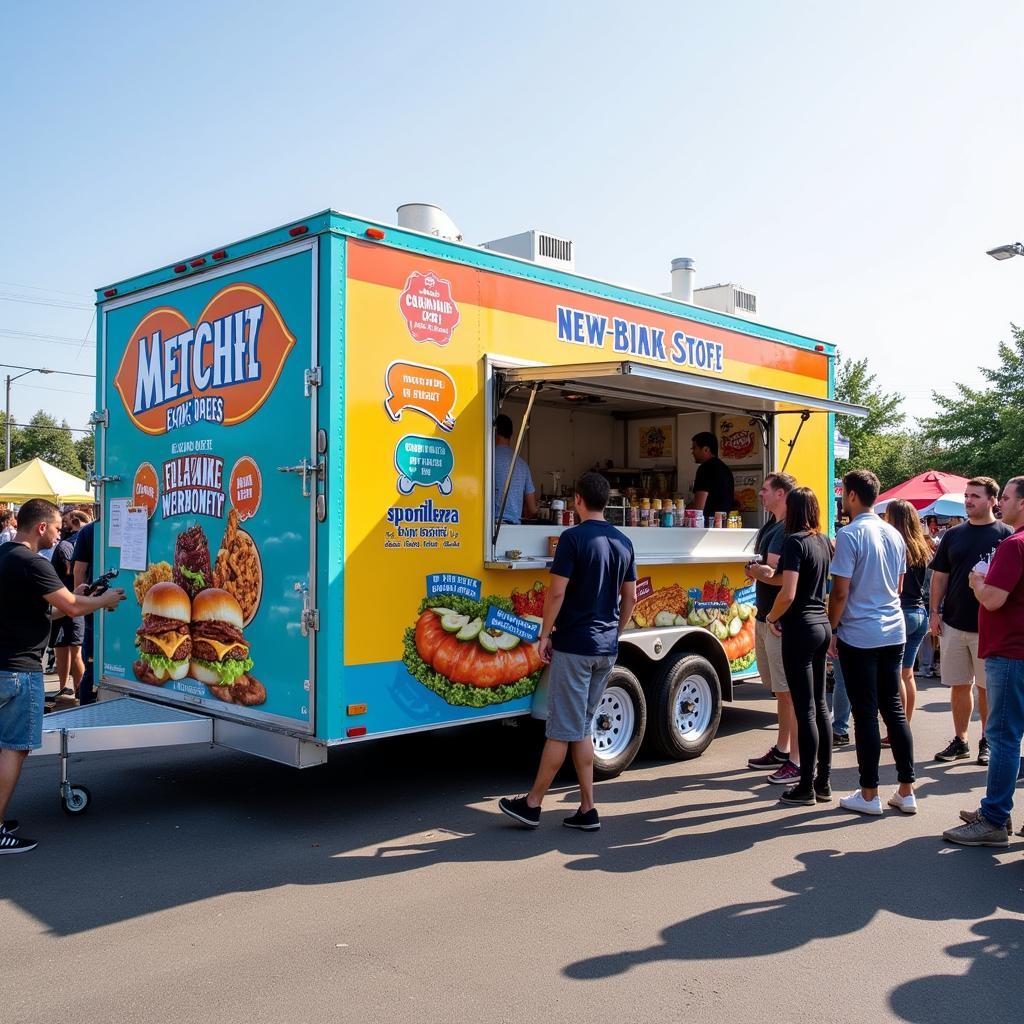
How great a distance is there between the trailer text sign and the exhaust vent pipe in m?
3.98

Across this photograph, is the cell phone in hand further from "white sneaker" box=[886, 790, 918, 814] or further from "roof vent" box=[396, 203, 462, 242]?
"white sneaker" box=[886, 790, 918, 814]

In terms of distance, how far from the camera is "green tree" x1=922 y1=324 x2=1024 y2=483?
29.8 m

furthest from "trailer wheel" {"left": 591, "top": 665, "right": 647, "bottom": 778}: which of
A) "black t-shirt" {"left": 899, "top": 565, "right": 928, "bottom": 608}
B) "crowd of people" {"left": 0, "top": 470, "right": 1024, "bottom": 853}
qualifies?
"black t-shirt" {"left": 899, "top": 565, "right": 928, "bottom": 608}

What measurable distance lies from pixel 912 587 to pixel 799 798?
8.00ft

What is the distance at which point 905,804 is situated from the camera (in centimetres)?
593

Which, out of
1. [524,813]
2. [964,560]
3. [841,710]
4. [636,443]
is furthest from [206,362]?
[841,710]

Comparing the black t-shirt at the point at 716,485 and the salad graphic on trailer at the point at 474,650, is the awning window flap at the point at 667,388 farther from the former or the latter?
the salad graphic on trailer at the point at 474,650

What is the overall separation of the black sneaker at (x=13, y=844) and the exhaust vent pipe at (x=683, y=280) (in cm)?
611

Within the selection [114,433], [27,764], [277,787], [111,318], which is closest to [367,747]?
[277,787]

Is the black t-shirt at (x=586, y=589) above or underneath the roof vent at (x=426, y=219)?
underneath

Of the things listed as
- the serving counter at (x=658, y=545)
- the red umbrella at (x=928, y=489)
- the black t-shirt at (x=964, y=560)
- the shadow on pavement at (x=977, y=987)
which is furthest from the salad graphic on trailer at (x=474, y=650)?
the red umbrella at (x=928, y=489)

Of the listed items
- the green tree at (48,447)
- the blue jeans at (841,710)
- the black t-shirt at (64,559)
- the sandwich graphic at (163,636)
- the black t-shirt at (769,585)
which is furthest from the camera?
the green tree at (48,447)

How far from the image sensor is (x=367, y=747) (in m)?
7.54

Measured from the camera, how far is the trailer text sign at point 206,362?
221 inches
